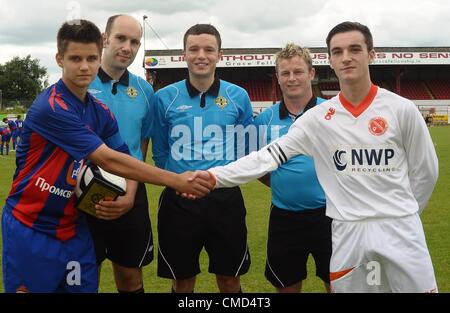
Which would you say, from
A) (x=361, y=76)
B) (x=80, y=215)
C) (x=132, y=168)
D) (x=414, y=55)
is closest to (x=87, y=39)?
(x=132, y=168)

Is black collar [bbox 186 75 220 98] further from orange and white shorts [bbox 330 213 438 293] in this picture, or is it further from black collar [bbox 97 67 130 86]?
orange and white shorts [bbox 330 213 438 293]

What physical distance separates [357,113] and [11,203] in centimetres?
203

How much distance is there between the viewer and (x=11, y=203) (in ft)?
9.11

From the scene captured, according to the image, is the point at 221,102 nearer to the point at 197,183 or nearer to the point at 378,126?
the point at 197,183

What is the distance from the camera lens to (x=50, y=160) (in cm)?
271

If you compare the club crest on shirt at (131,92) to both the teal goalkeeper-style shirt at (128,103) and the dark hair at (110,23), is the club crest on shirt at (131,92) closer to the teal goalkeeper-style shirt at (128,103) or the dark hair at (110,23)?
the teal goalkeeper-style shirt at (128,103)

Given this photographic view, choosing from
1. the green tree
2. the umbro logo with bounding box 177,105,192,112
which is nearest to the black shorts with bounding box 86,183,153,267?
the umbro logo with bounding box 177,105,192,112

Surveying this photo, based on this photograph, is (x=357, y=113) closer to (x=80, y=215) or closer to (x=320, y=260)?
(x=320, y=260)

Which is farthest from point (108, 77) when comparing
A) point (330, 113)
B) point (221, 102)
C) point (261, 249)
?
point (261, 249)

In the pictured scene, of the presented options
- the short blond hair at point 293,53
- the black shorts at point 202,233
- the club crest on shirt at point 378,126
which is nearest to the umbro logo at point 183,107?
the black shorts at point 202,233

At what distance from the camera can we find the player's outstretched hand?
10.2 ft

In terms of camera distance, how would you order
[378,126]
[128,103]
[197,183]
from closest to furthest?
[378,126] → [197,183] → [128,103]

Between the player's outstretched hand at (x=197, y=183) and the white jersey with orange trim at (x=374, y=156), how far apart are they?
2.35ft

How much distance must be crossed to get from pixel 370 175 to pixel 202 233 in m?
1.46
